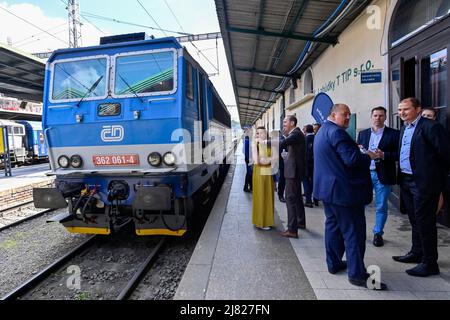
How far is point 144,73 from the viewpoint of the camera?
15.0ft

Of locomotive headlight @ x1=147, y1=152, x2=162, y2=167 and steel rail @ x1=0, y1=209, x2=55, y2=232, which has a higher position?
locomotive headlight @ x1=147, y1=152, x2=162, y2=167

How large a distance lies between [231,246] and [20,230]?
4448 mm

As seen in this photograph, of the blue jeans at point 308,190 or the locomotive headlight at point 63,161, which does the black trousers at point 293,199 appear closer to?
the blue jeans at point 308,190

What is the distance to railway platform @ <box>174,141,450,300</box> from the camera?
2945 millimetres

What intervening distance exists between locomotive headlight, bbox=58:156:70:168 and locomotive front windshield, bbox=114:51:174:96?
1.27 m

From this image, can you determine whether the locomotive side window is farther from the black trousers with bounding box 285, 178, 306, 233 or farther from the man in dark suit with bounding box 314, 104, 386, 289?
the man in dark suit with bounding box 314, 104, 386, 289

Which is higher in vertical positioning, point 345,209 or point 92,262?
point 345,209

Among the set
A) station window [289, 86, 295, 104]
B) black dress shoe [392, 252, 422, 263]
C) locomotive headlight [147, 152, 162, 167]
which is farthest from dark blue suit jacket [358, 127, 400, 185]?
station window [289, 86, 295, 104]

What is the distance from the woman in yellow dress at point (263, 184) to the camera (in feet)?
16.2

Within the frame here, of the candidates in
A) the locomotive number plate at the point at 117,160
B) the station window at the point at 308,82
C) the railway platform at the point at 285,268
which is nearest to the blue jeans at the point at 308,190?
the railway platform at the point at 285,268

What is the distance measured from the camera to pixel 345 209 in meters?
2.98

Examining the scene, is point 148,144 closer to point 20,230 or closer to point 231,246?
point 231,246

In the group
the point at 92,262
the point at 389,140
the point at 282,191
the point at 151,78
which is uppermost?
the point at 151,78
